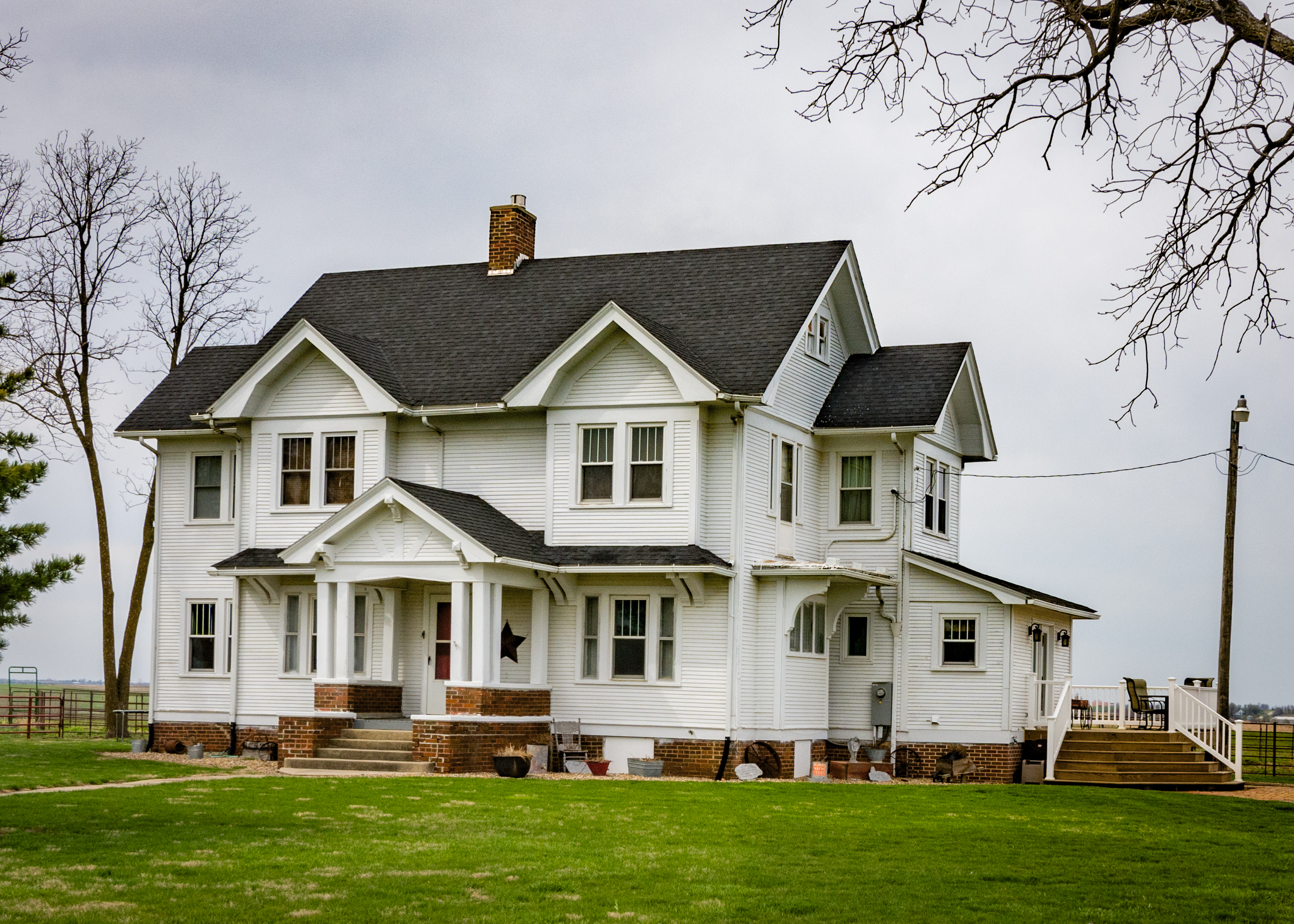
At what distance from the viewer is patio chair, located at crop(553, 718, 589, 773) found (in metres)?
27.5

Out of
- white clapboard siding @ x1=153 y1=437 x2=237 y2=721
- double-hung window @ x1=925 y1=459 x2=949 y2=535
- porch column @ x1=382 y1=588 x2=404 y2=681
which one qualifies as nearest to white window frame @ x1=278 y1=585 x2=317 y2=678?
white clapboard siding @ x1=153 y1=437 x2=237 y2=721

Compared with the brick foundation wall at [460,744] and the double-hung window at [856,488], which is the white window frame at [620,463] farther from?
the double-hung window at [856,488]

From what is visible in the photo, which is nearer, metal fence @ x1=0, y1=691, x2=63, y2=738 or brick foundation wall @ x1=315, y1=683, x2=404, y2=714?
brick foundation wall @ x1=315, y1=683, x2=404, y2=714

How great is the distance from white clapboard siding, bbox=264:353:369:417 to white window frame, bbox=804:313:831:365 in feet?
28.3

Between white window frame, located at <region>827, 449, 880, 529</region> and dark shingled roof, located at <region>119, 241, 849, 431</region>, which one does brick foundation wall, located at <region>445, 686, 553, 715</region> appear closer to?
dark shingled roof, located at <region>119, 241, 849, 431</region>

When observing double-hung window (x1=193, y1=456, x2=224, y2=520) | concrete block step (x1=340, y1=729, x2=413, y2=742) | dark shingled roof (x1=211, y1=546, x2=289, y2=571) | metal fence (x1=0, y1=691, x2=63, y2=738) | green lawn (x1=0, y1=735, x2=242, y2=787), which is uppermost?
double-hung window (x1=193, y1=456, x2=224, y2=520)

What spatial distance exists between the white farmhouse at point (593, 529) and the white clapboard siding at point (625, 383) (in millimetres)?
49

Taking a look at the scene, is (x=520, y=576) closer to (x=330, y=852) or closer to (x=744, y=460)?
(x=744, y=460)

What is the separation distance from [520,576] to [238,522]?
6.97 meters

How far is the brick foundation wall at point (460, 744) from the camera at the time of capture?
26.0 meters

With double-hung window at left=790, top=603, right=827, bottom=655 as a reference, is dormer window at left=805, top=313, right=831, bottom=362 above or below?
A: above

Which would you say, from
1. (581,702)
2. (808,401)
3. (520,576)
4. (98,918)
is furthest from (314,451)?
(98,918)

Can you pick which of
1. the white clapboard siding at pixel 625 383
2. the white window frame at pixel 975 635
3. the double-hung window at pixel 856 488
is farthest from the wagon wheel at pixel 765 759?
the white clapboard siding at pixel 625 383

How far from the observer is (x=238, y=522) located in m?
31.2
